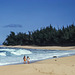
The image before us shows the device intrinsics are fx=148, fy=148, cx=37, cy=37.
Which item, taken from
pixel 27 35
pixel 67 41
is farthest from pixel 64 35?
pixel 27 35

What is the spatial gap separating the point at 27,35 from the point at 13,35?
1401 centimetres

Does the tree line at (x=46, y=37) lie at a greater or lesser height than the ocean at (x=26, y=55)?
greater

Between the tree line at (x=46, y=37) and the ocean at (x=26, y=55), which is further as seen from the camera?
the tree line at (x=46, y=37)

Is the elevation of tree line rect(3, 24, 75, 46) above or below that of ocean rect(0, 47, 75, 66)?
above

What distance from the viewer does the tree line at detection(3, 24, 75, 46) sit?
64.4 m

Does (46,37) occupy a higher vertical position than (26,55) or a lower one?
higher

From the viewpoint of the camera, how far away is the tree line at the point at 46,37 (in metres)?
64.4

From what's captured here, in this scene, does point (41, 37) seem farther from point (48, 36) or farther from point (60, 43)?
point (60, 43)

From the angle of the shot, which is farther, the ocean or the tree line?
the tree line

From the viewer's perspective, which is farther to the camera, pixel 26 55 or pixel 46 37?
pixel 46 37

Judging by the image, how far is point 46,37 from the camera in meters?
75.2

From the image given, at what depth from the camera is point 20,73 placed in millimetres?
8227

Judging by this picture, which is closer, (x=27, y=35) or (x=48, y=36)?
(x=48, y=36)

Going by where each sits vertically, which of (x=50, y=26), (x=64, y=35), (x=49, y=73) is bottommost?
(x=49, y=73)
